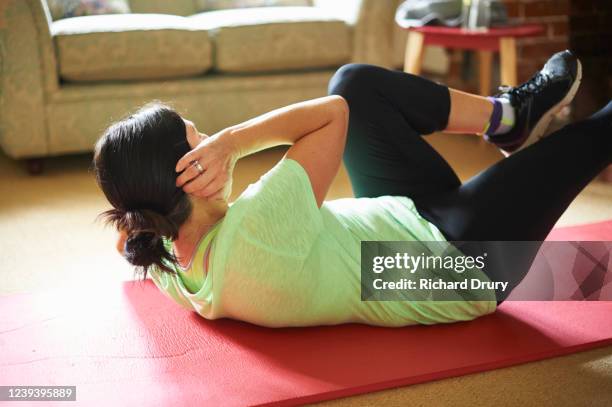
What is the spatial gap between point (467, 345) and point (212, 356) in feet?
A: 1.49

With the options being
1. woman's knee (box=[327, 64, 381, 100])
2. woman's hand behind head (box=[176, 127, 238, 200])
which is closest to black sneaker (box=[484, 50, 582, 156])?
woman's knee (box=[327, 64, 381, 100])

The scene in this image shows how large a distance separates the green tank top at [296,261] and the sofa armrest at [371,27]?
1.53 meters

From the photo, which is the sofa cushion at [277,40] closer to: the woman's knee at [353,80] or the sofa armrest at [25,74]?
the sofa armrest at [25,74]

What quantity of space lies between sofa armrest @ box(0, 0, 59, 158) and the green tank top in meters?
1.37

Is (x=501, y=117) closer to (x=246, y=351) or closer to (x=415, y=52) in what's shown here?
(x=246, y=351)

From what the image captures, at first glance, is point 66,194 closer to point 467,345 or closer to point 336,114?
point 336,114

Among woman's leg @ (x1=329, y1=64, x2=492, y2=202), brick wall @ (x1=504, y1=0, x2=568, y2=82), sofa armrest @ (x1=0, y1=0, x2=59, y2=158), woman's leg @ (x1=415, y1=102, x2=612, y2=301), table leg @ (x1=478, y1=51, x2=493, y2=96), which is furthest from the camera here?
brick wall @ (x1=504, y1=0, x2=568, y2=82)

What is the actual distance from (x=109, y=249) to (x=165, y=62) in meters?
0.88

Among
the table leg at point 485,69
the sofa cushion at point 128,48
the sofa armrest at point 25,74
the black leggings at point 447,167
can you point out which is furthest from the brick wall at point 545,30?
the black leggings at point 447,167

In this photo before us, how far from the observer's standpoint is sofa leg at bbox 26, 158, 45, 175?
2684 millimetres

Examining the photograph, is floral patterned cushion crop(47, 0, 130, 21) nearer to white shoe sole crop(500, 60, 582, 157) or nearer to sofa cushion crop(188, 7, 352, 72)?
sofa cushion crop(188, 7, 352, 72)

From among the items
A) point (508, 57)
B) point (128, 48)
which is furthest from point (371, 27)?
point (128, 48)

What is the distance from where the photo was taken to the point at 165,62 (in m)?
2.66

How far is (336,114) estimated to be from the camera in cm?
135
